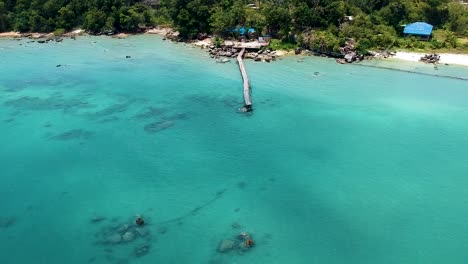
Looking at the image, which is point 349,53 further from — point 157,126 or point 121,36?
point 121,36

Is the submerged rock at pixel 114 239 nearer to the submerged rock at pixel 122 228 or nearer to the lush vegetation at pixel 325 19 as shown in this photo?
the submerged rock at pixel 122 228

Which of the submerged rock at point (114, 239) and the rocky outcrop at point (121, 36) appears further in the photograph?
the rocky outcrop at point (121, 36)

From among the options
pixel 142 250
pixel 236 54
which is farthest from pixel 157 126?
pixel 236 54

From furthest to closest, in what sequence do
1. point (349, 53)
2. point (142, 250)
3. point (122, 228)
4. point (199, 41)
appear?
1. point (199, 41)
2. point (349, 53)
3. point (122, 228)
4. point (142, 250)

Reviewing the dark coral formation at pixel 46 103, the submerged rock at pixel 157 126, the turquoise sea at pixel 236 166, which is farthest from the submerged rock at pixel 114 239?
the dark coral formation at pixel 46 103

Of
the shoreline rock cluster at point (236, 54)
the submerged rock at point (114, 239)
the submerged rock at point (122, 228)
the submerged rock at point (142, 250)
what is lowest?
the submerged rock at point (142, 250)

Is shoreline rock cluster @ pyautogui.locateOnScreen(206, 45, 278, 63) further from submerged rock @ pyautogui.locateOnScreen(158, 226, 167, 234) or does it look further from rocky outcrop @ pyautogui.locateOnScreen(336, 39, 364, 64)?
submerged rock @ pyautogui.locateOnScreen(158, 226, 167, 234)
